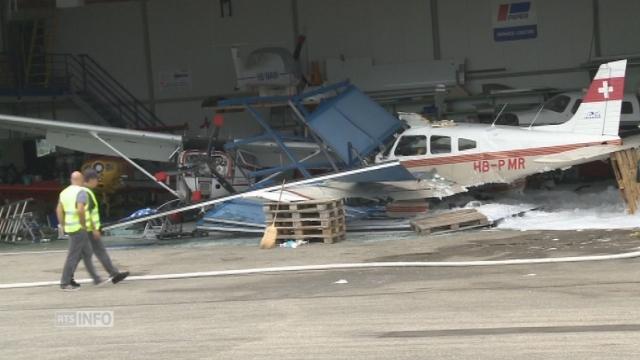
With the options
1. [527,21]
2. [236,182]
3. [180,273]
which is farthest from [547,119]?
[180,273]

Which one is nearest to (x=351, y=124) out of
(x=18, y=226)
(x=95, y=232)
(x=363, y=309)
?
(x=95, y=232)

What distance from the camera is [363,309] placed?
8312 millimetres

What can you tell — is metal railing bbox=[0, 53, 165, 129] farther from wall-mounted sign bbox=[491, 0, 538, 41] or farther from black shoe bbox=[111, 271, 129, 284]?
black shoe bbox=[111, 271, 129, 284]

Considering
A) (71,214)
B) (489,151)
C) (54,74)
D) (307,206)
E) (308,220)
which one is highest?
(54,74)

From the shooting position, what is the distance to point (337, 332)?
7.35m

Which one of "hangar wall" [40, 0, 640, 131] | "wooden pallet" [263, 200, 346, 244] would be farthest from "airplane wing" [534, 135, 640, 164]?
"hangar wall" [40, 0, 640, 131]

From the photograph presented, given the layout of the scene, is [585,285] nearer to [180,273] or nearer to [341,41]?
[180,273]

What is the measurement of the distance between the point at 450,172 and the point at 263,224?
12.3 feet

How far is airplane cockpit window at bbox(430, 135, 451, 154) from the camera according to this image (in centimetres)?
1562

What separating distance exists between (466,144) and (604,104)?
8.55 feet

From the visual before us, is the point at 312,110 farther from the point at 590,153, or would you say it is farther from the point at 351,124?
the point at 590,153

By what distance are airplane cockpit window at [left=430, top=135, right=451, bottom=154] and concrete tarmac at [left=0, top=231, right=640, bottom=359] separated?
3282mm

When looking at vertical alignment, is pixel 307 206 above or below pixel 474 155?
below

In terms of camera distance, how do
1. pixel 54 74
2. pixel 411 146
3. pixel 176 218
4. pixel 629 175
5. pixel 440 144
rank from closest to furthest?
pixel 629 175
pixel 440 144
pixel 411 146
pixel 176 218
pixel 54 74
